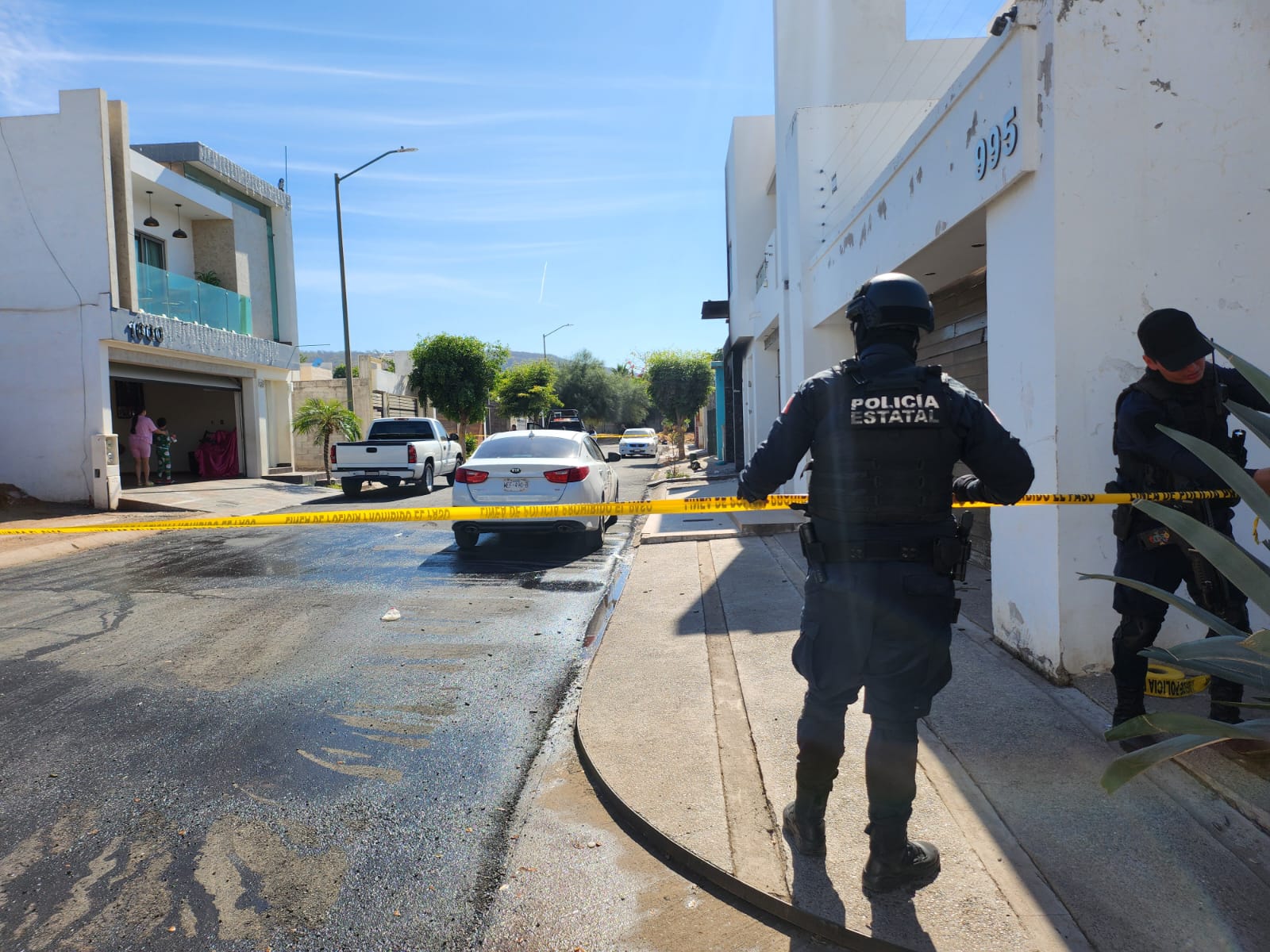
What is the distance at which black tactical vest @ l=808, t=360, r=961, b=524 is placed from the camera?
2.74 meters

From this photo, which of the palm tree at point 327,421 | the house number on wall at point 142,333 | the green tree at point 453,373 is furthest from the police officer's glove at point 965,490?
A: the green tree at point 453,373

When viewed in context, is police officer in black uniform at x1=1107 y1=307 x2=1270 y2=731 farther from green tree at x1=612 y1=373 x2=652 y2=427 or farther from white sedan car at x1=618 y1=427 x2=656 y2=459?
green tree at x1=612 y1=373 x2=652 y2=427

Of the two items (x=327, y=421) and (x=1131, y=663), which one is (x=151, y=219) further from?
(x=1131, y=663)

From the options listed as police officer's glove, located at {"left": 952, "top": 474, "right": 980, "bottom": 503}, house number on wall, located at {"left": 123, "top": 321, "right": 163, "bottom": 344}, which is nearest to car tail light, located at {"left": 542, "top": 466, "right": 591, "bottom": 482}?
police officer's glove, located at {"left": 952, "top": 474, "right": 980, "bottom": 503}

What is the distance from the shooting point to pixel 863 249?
8.09 m

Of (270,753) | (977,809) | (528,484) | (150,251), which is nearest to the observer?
(977,809)

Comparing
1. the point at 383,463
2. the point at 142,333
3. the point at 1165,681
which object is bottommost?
the point at 1165,681

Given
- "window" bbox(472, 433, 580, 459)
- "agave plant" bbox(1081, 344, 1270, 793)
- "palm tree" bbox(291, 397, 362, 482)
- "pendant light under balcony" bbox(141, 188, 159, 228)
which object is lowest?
"agave plant" bbox(1081, 344, 1270, 793)

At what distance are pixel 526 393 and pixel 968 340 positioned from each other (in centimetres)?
3999

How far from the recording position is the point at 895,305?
9.35 ft

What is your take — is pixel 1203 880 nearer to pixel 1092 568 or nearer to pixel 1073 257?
pixel 1092 568

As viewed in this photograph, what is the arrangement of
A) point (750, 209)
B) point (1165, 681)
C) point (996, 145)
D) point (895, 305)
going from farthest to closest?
1. point (750, 209)
2. point (996, 145)
3. point (1165, 681)
4. point (895, 305)

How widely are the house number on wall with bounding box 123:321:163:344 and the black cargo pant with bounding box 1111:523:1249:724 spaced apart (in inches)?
690

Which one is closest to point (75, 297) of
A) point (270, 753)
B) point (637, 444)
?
point (270, 753)
